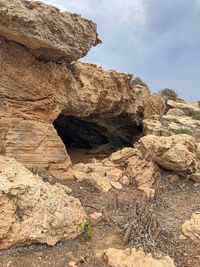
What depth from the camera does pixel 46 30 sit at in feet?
26.7

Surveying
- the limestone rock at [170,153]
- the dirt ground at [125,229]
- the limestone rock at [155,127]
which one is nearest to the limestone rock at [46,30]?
the limestone rock at [170,153]

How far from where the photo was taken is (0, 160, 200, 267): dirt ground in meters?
5.73

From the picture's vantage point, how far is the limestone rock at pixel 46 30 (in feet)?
25.0

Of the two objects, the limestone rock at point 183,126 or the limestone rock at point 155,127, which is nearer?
the limestone rock at point 155,127

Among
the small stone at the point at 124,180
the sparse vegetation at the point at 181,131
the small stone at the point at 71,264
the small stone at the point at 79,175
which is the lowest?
the small stone at the point at 71,264

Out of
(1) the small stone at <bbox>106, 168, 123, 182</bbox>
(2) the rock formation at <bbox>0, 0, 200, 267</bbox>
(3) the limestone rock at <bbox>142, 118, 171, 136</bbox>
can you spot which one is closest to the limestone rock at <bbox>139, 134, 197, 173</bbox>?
(2) the rock formation at <bbox>0, 0, 200, 267</bbox>

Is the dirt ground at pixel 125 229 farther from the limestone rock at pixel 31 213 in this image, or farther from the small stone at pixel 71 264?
the limestone rock at pixel 31 213

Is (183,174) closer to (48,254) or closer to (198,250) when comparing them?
(198,250)

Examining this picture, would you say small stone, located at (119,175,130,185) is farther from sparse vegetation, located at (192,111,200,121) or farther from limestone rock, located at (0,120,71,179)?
sparse vegetation, located at (192,111,200,121)

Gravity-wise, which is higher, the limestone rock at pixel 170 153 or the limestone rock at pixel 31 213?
the limestone rock at pixel 170 153

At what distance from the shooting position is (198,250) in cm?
650

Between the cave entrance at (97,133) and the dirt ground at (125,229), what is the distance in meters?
5.88

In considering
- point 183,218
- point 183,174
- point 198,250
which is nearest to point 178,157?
point 183,174

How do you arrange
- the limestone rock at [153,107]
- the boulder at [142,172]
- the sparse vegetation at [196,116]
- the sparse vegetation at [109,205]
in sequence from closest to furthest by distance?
the sparse vegetation at [109,205] → the boulder at [142,172] → the limestone rock at [153,107] → the sparse vegetation at [196,116]
